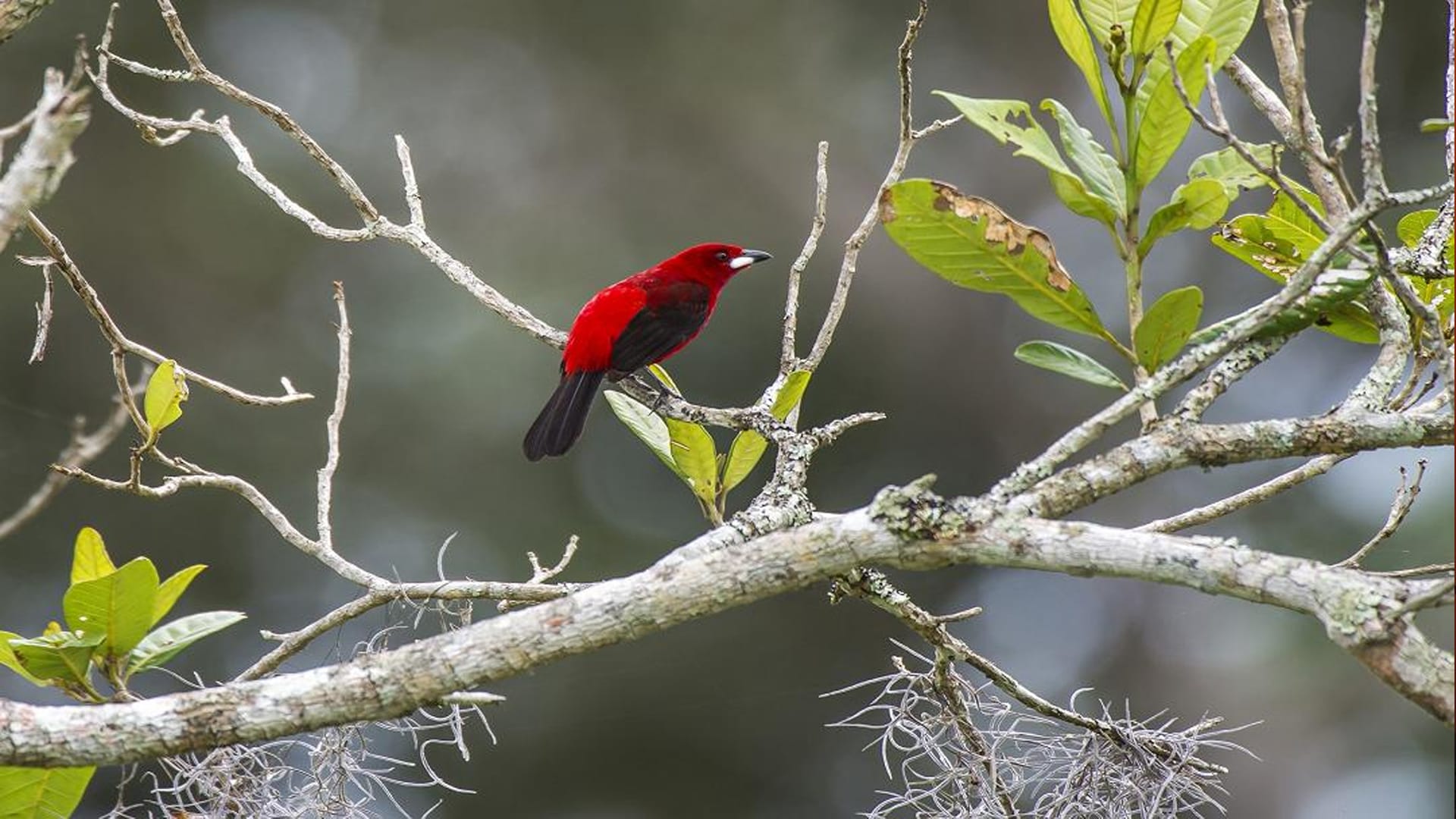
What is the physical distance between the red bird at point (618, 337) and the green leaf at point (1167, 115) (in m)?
1.95

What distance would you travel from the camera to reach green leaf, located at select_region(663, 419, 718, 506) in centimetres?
248

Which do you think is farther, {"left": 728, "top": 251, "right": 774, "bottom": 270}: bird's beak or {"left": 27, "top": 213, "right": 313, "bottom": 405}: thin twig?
{"left": 728, "top": 251, "right": 774, "bottom": 270}: bird's beak

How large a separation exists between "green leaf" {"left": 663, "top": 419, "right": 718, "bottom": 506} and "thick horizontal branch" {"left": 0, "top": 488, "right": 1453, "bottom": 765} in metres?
0.73

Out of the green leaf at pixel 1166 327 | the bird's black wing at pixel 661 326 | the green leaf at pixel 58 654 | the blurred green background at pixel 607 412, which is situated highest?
the green leaf at pixel 1166 327

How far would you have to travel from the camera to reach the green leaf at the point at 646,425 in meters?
2.54

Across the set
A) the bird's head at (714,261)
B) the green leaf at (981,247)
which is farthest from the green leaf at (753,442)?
the bird's head at (714,261)

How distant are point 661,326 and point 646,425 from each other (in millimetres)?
1639

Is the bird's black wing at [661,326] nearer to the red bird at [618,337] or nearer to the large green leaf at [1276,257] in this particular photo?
the red bird at [618,337]

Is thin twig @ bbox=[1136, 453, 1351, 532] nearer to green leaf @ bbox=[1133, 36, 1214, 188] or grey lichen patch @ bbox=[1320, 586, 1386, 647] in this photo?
green leaf @ bbox=[1133, 36, 1214, 188]

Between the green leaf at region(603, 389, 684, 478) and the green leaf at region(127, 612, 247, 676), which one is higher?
the green leaf at region(603, 389, 684, 478)

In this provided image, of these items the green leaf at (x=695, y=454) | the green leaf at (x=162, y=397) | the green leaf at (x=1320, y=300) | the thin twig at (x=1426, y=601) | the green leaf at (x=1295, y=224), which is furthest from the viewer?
the green leaf at (x=695, y=454)

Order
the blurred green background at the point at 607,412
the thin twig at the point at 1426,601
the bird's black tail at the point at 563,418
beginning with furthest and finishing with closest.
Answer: the blurred green background at the point at 607,412, the bird's black tail at the point at 563,418, the thin twig at the point at 1426,601

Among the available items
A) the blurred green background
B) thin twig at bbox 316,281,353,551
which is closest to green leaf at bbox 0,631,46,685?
thin twig at bbox 316,281,353,551

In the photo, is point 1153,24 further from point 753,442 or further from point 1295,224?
point 753,442
